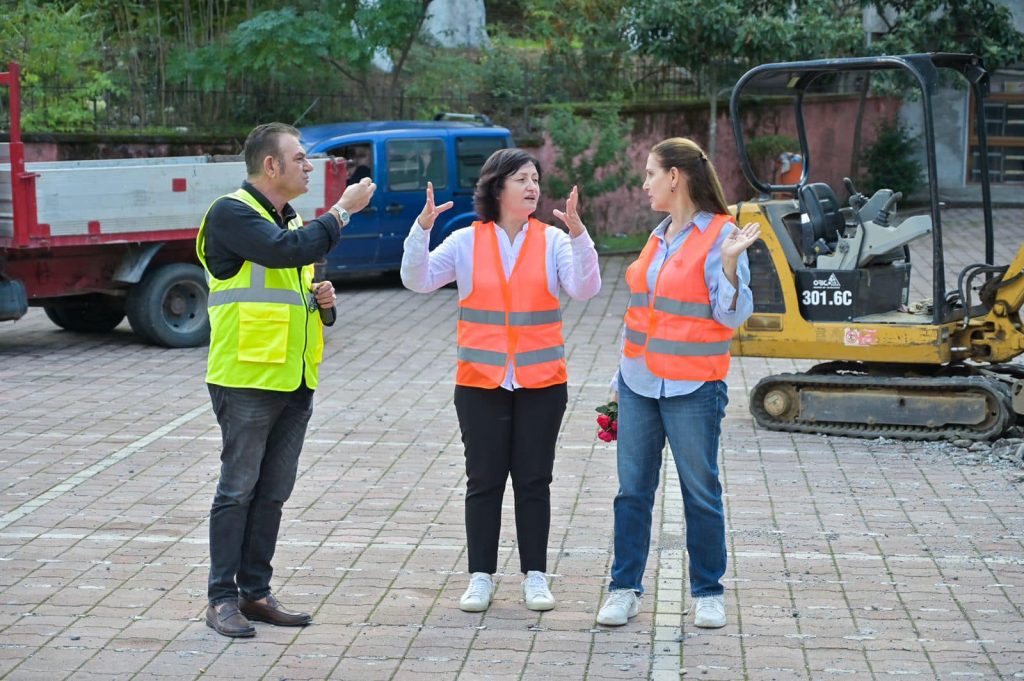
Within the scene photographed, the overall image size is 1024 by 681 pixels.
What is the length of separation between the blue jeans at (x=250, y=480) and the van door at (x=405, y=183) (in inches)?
428

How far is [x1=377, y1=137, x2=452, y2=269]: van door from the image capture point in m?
16.5

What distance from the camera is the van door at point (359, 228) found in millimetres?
16234

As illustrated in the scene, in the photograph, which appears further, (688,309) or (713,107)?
(713,107)

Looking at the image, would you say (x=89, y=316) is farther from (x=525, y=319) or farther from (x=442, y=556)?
(x=525, y=319)

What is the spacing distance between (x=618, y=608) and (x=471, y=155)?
1196 cm

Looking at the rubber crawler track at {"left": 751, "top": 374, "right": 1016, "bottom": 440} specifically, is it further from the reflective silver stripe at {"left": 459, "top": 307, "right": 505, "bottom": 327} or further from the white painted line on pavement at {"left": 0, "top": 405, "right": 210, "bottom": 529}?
the reflective silver stripe at {"left": 459, "top": 307, "right": 505, "bottom": 327}

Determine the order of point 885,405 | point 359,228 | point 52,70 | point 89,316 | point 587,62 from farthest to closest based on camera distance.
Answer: point 587,62 < point 52,70 < point 359,228 < point 89,316 < point 885,405

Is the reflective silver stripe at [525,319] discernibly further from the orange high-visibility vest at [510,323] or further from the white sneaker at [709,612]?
the white sneaker at [709,612]

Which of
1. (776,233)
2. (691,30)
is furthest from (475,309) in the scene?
(691,30)

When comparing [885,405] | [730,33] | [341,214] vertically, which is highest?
[730,33]

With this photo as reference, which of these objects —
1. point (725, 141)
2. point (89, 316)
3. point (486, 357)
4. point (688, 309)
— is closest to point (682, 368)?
point (688, 309)

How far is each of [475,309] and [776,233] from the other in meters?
4.24

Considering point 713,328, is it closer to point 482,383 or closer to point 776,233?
point 482,383

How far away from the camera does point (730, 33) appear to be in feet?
64.6
